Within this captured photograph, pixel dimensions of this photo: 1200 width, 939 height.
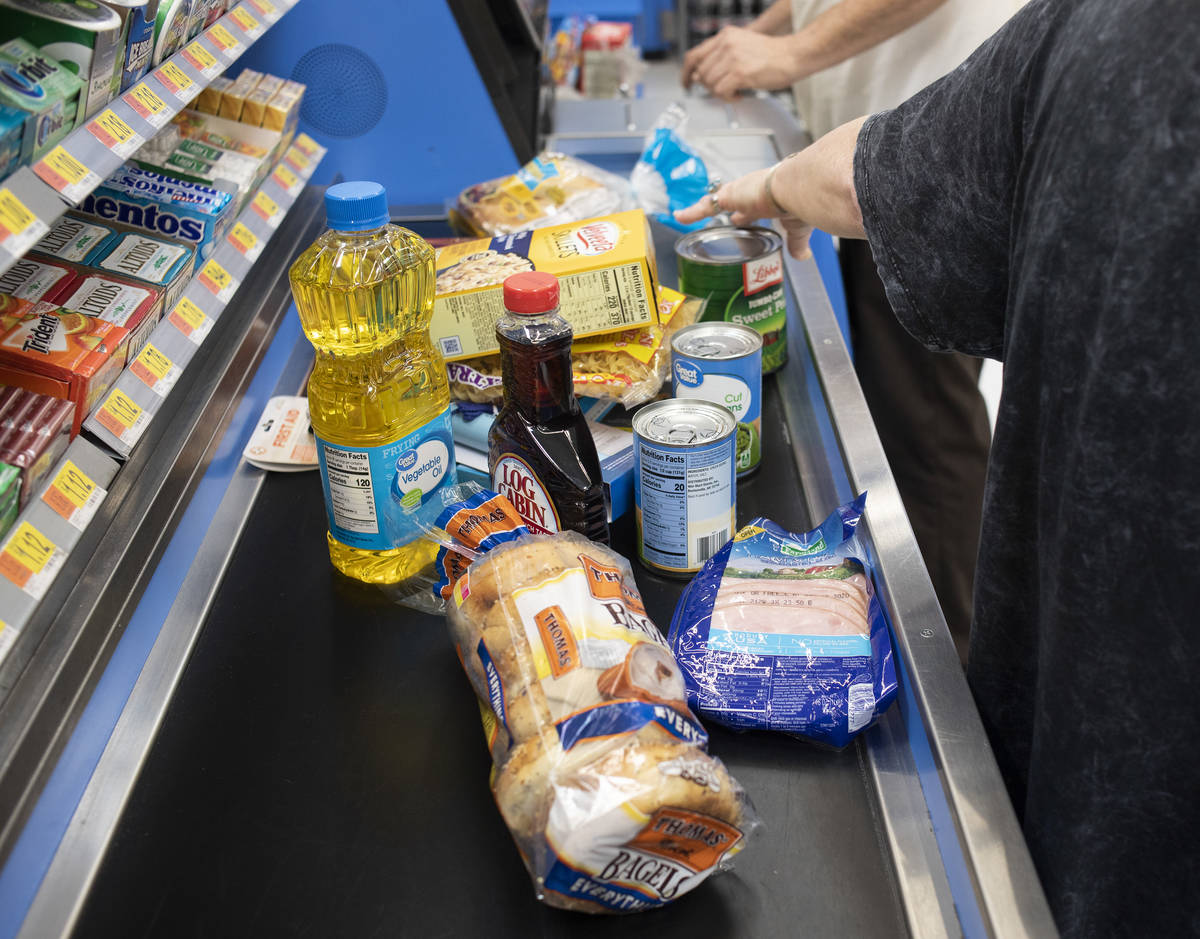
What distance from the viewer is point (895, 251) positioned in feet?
3.44

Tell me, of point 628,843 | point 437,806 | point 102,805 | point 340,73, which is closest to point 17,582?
point 102,805

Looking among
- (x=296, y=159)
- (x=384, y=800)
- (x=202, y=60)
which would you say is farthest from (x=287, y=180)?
(x=384, y=800)

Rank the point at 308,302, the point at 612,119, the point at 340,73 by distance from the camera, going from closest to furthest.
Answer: the point at 308,302, the point at 340,73, the point at 612,119

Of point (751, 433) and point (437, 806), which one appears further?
point (751, 433)

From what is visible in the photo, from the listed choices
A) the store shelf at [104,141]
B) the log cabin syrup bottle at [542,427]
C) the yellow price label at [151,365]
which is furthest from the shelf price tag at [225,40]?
the log cabin syrup bottle at [542,427]

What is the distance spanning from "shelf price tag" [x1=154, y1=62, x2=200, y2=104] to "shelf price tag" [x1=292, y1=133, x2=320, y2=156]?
638mm

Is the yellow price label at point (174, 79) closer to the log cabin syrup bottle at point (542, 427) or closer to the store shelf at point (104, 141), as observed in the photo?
the store shelf at point (104, 141)

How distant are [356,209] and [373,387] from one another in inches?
8.5

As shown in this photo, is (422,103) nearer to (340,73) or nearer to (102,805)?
→ (340,73)

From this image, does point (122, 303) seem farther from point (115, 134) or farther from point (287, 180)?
point (287, 180)

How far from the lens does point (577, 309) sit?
1.44 meters

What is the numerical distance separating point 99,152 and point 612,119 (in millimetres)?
2027

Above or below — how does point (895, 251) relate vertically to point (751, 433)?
above

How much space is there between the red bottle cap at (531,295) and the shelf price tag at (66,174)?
0.41 meters
